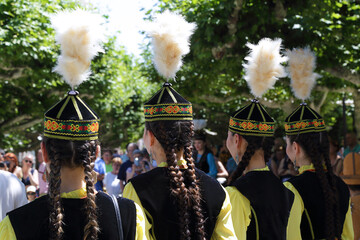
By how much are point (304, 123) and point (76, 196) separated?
7.77ft

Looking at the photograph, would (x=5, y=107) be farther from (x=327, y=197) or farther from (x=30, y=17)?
(x=327, y=197)

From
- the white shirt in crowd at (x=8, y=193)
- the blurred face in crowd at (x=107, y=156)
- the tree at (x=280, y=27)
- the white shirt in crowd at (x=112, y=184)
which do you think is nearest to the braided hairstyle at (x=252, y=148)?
the white shirt in crowd at (x=8, y=193)

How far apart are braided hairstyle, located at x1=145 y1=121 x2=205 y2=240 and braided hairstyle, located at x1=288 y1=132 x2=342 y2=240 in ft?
4.55

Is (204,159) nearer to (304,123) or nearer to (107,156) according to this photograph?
(107,156)

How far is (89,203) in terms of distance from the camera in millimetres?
2246

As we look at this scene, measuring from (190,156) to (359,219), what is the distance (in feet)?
12.2

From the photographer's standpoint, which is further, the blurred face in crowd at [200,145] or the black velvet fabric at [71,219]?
the blurred face in crowd at [200,145]

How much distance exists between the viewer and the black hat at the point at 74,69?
2361 mm

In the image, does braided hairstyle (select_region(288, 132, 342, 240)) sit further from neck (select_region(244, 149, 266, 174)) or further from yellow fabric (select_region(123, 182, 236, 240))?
yellow fabric (select_region(123, 182, 236, 240))

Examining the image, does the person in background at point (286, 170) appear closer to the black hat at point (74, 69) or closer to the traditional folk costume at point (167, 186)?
the traditional folk costume at point (167, 186)

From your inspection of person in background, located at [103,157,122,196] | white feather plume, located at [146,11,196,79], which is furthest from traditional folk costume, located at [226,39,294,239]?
person in background, located at [103,157,122,196]

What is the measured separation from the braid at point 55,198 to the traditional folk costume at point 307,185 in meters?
1.94

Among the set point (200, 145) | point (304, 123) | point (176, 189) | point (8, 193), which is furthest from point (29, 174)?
point (176, 189)

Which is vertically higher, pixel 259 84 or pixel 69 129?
pixel 259 84
